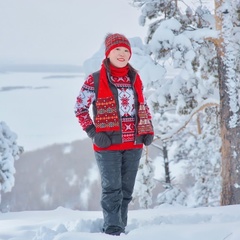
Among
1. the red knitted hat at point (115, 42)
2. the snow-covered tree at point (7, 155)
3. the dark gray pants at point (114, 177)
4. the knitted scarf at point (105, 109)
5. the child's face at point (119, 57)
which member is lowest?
the snow-covered tree at point (7, 155)

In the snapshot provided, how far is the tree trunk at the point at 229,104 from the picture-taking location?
273 inches

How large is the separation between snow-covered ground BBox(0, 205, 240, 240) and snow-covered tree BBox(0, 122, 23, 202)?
38.9 ft

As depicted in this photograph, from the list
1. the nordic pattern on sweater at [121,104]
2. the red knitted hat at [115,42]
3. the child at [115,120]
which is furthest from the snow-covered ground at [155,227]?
the red knitted hat at [115,42]

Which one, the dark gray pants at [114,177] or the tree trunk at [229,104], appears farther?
the tree trunk at [229,104]

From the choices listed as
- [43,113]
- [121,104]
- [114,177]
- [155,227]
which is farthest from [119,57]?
[43,113]

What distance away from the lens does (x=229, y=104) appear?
6.95m

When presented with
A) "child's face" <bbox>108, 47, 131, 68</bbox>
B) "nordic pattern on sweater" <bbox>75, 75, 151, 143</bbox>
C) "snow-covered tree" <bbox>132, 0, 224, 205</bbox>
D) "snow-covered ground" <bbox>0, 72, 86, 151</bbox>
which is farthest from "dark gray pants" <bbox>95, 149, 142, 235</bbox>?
"snow-covered ground" <bbox>0, 72, 86, 151</bbox>

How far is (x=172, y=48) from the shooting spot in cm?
732

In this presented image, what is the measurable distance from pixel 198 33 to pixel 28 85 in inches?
3965

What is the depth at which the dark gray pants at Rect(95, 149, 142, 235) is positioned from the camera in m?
4.24

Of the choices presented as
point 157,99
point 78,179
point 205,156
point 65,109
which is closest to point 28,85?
point 65,109

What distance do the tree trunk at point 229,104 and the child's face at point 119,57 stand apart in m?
3.24

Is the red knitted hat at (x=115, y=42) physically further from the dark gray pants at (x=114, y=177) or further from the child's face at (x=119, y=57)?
the dark gray pants at (x=114, y=177)

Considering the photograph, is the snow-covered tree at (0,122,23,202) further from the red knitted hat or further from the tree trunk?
the red knitted hat
